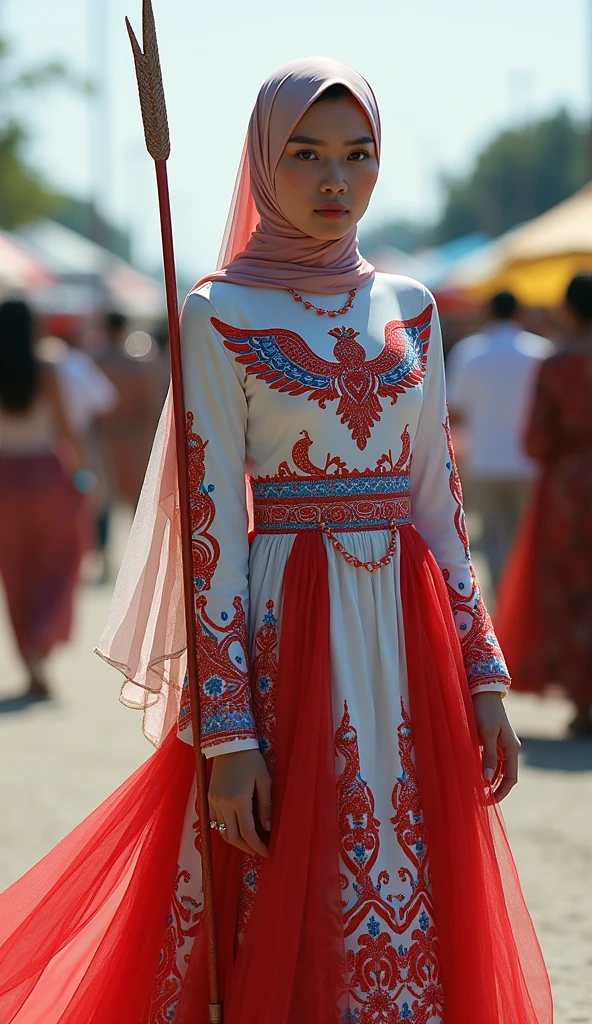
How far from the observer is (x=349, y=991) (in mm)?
2756

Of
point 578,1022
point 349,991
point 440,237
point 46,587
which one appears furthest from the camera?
point 440,237

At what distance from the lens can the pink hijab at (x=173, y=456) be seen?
294cm

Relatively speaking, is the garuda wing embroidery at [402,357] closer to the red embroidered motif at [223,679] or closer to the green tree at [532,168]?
the red embroidered motif at [223,679]

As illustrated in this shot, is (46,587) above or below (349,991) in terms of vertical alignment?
above

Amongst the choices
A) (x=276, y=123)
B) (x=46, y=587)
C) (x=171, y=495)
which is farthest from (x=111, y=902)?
(x=46, y=587)

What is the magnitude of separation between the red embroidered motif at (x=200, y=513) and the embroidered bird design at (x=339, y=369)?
0.52 ft

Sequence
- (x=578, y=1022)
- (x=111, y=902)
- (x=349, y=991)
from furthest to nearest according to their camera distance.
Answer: (x=578, y=1022)
(x=111, y=902)
(x=349, y=991)

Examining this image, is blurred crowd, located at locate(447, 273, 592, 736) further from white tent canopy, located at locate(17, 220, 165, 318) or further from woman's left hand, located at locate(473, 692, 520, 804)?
white tent canopy, located at locate(17, 220, 165, 318)

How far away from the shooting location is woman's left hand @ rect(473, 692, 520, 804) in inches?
118

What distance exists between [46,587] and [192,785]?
5.87 m

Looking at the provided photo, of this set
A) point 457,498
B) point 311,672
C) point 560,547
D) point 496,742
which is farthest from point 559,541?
point 311,672

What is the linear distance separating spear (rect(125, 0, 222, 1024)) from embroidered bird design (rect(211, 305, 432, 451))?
0.12 metres

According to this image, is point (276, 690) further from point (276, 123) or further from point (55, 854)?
point (276, 123)

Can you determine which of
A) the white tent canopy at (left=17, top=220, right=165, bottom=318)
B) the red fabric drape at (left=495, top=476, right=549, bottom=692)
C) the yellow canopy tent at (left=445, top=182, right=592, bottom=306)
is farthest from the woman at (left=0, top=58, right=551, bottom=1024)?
the white tent canopy at (left=17, top=220, right=165, bottom=318)
